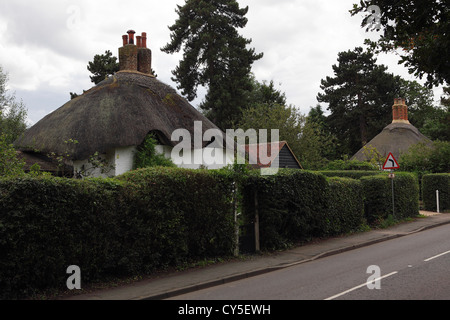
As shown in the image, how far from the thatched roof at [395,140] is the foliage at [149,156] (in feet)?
84.3

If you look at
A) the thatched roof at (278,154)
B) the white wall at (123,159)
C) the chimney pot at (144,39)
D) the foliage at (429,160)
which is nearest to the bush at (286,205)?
the white wall at (123,159)

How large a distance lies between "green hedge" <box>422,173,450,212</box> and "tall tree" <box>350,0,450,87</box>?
Answer: 53.3ft

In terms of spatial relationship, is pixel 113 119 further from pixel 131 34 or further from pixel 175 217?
pixel 175 217

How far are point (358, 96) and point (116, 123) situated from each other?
39019 mm

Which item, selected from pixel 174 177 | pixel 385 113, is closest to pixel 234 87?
pixel 385 113

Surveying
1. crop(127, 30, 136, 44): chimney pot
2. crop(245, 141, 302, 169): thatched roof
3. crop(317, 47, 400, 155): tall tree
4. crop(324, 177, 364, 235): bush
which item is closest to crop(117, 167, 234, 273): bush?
crop(324, 177, 364, 235): bush

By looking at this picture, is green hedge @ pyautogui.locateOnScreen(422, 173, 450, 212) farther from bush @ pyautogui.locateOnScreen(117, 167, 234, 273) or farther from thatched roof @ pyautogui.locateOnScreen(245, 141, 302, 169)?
bush @ pyautogui.locateOnScreen(117, 167, 234, 273)

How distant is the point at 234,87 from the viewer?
3791 centimetres

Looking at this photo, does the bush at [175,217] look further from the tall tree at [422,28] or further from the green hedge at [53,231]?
the tall tree at [422,28]

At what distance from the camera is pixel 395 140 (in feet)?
126

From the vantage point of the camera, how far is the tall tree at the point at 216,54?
1475 inches

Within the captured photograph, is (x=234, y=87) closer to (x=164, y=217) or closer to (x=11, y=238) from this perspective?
(x=164, y=217)

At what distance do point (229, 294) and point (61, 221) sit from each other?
11.1ft

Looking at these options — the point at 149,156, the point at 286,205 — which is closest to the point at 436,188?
the point at 286,205
